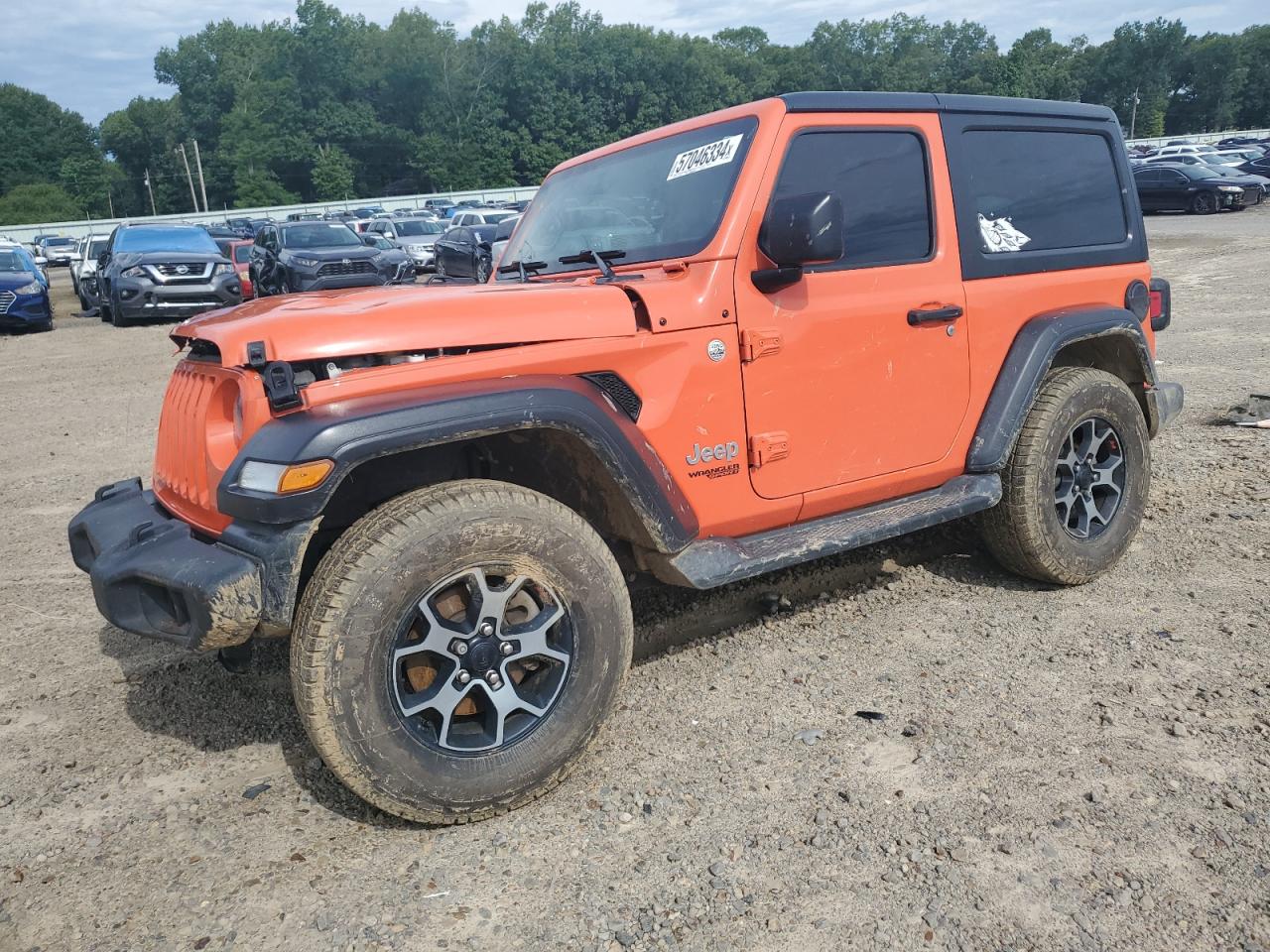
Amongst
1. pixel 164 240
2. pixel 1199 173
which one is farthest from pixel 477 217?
pixel 1199 173

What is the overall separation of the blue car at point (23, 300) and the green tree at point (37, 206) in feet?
219

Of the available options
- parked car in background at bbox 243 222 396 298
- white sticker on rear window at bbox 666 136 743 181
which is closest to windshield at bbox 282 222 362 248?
parked car in background at bbox 243 222 396 298

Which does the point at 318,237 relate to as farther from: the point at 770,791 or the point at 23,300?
the point at 770,791

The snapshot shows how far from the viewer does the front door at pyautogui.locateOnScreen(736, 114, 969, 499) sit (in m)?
3.16

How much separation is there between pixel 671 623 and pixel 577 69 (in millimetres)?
97869

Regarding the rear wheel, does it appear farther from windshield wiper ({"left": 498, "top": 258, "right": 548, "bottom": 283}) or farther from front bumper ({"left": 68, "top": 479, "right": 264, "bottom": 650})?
front bumper ({"left": 68, "top": 479, "right": 264, "bottom": 650})

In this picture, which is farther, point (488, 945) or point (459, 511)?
point (459, 511)

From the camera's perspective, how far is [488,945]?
7.43 feet

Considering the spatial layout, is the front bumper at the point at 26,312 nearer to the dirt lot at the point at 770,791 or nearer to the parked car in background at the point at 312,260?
the parked car in background at the point at 312,260

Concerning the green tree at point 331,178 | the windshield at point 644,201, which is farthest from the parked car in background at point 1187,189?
the green tree at point 331,178

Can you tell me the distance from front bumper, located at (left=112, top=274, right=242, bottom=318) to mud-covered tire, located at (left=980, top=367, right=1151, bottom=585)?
14.1 meters

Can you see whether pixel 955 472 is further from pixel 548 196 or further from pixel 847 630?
pixel 548 196

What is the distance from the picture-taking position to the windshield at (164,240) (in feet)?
52.0

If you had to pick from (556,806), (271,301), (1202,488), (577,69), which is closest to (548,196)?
(271,301)
